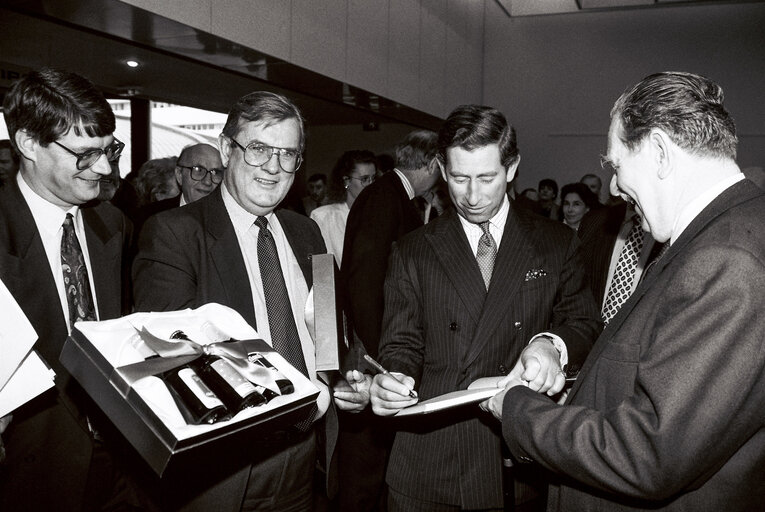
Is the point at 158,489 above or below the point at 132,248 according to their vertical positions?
below

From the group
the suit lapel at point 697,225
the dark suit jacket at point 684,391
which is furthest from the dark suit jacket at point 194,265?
the suit lapel at point 697,225

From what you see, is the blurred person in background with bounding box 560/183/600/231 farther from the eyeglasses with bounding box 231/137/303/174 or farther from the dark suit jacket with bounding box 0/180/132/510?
the dark suit jacket with bounding box 0/180/132/510

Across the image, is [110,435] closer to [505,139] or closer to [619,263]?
[505,139]

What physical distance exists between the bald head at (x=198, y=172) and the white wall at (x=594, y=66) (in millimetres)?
8802

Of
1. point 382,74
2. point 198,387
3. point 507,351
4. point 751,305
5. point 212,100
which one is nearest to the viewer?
point 751,305

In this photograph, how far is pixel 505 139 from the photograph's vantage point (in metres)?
1.90

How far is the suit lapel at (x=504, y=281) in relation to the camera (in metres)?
1.78

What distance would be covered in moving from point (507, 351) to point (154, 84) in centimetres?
748

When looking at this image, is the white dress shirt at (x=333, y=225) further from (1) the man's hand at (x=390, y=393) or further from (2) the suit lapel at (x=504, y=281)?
(1) the man's hand at (x=390, y=393)

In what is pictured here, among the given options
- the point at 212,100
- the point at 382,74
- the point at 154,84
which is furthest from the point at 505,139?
the point at 212,100

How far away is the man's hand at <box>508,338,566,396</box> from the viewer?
1.48m

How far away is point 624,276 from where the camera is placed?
2.52m

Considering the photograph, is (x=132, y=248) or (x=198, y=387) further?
(x=132, y=248)

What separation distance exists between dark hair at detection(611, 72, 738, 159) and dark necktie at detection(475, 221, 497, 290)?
72 cm
